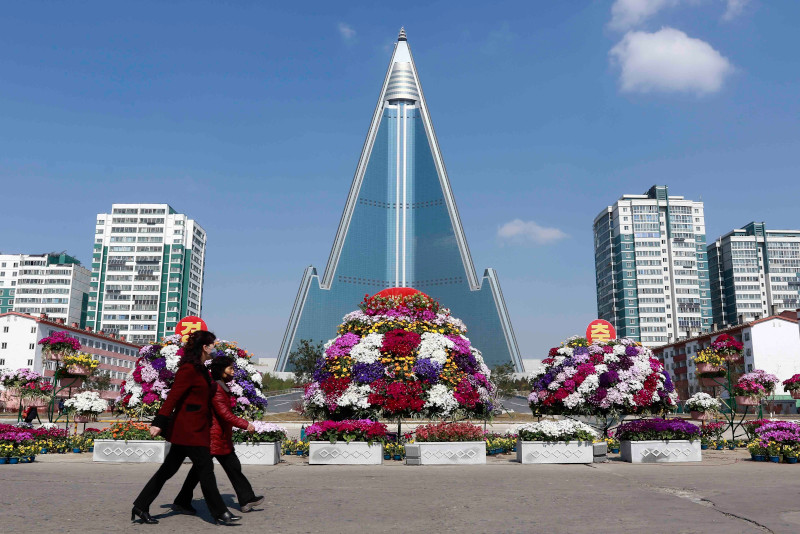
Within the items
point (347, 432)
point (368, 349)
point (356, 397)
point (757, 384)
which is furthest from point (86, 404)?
point (757, 384)

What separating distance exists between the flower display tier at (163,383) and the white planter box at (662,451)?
1189 cm

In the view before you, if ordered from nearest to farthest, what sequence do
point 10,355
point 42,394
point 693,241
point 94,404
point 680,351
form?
point 94,404 < point 42,394 < point 10,355 < point 680,351 < point 693,241

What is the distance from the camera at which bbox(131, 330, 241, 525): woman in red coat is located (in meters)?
8.55

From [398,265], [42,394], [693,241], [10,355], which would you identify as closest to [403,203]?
[398,265]

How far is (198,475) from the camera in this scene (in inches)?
348

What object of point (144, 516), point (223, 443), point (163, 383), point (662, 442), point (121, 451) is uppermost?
point (163, 383)

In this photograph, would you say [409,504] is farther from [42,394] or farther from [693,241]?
[693,241]

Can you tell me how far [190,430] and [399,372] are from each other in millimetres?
12701

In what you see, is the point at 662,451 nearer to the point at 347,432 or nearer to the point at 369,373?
the point at 369,373

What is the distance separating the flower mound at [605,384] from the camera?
72.0 feet

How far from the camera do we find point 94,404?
24703 millimetres

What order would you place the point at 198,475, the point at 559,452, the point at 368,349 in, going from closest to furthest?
the point at 198,475, the point at 559,452, the point at 368,349

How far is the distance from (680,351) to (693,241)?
7155 centimetres

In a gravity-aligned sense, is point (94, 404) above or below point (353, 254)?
below
